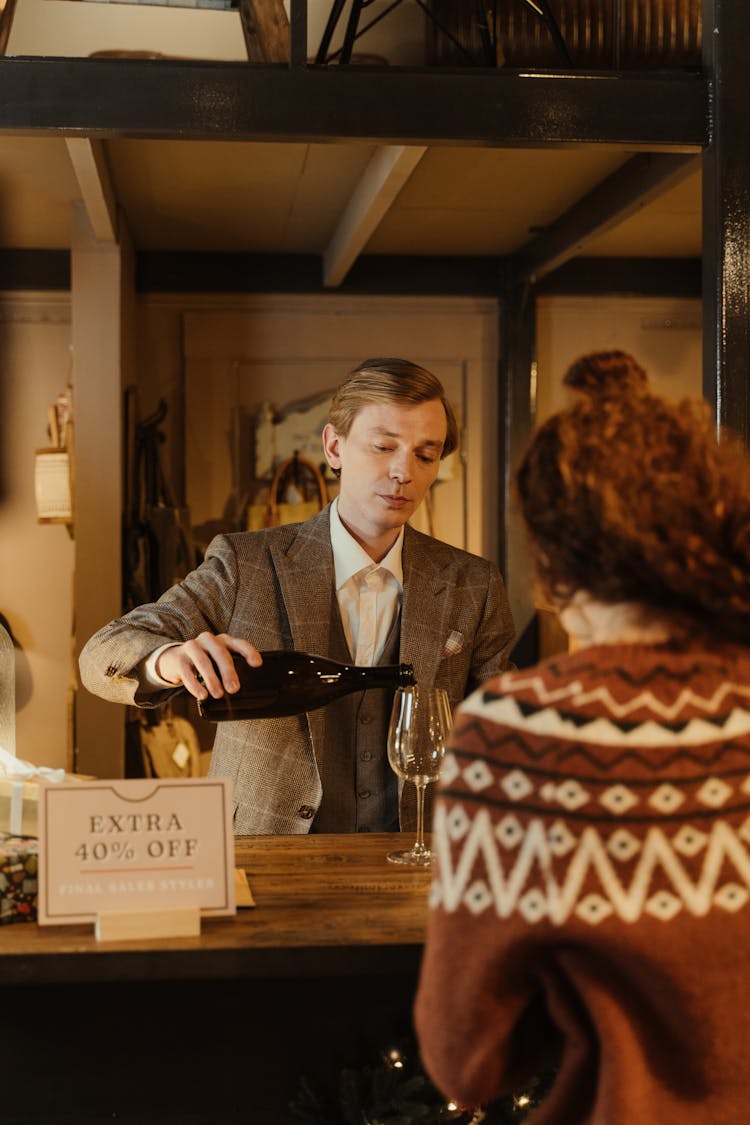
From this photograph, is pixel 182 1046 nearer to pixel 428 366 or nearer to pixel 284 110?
pixel 284 110

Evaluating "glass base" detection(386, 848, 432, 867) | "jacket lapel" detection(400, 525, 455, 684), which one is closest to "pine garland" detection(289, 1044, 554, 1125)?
"glass base" detection(386, 848, 432, 867)

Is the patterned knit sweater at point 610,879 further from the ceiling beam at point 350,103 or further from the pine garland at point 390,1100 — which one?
the ceiling beam at point 350,103

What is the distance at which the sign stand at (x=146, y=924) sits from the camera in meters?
1.42

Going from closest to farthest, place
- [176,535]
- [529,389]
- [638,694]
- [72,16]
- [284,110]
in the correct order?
1. [638,694]
2. [284,110]
3. [72,16]
4. [176,535]
5. [529,389]

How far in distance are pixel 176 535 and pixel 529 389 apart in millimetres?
1696

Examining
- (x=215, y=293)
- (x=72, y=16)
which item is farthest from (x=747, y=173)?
(x=215, y=293)

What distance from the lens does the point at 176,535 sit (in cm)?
469

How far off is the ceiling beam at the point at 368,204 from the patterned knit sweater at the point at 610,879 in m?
2.38

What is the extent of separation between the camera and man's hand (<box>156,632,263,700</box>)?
1784 millimetres

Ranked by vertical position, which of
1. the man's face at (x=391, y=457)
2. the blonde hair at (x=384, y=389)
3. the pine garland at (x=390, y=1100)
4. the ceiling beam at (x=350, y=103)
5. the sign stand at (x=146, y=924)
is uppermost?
the ceiling beam at (x=350, y=103)

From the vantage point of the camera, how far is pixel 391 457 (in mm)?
2191

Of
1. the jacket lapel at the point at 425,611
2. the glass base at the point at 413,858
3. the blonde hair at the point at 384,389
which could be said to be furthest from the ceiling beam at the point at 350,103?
the glass base at the point at 413,858

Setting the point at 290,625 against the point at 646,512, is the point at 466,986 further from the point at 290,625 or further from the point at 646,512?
the point at 290,625

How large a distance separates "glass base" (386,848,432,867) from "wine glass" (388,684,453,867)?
0.48 feet
